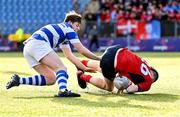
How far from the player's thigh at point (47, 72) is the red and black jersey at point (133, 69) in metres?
1.28

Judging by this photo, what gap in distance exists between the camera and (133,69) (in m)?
11.6

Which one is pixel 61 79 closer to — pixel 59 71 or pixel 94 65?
pixel 59 71

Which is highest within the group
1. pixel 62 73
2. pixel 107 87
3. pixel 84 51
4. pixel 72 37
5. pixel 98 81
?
pixel 72 37

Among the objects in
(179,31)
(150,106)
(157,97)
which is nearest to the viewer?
(150,106)

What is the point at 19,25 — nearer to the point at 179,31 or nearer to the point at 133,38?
the point at 133,38

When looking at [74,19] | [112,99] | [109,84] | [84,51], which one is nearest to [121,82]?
[112,99]

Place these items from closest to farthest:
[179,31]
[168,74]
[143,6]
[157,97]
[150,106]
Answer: [150,106] → [157,97] → [168,74] → [179,31] → [143,6]

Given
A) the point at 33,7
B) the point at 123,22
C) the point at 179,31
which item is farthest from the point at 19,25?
the point at 179,31

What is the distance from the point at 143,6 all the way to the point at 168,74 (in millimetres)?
23516

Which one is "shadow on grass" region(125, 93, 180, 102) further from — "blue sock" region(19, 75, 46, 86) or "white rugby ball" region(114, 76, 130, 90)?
"blue sock" region(19, 75, 46, 86)

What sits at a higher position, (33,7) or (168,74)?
(33,7)

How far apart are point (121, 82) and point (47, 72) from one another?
Answer: 152 centimetres

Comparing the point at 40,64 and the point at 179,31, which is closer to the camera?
the point at 40,64

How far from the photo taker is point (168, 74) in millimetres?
18297
